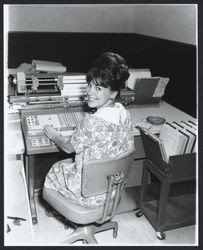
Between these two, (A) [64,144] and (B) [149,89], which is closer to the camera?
(A) [64,144]

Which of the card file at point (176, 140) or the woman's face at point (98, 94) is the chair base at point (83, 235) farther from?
the woman's face at point (98, 94)

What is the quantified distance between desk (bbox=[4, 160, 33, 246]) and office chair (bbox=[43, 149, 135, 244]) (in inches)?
6.9

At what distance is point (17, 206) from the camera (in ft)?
5.59

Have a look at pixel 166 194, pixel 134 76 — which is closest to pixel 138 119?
pixel 134 76

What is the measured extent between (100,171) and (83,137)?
0.64 feet

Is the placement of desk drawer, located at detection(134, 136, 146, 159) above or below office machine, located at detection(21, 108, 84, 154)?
below

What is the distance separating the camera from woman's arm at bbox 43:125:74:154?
71.6 inches

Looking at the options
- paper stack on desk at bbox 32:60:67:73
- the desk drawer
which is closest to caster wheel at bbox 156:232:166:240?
the desk drawer

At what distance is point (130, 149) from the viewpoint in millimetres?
1725

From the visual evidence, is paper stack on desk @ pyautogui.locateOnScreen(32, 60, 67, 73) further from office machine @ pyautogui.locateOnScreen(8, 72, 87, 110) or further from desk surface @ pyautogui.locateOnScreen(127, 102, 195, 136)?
desk surface @ pyautogui.locateOnScreen(127, 102, 195, 136)

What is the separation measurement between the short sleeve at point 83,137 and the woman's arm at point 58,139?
129mm

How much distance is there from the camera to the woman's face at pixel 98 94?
1690 mm

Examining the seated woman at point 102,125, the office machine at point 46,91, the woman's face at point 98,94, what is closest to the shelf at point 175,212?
the seated woman at point 102,125

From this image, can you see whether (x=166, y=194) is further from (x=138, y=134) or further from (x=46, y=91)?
(x=46, y=91)
